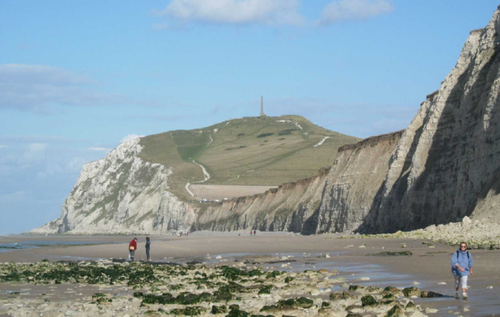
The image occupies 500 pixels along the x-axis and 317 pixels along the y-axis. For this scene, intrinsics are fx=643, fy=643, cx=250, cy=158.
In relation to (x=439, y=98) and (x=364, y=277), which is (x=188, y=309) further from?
(x=439, y=98)

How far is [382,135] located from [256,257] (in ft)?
105

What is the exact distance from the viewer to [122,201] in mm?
148500

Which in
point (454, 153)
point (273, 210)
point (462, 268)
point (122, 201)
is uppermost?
point (122, 201)

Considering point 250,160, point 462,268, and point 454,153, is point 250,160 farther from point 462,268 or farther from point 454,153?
point 462,268

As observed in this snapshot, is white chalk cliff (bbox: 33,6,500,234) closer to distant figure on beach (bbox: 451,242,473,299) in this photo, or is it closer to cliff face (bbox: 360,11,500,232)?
cliff face (bbox: 360,11,500,232)

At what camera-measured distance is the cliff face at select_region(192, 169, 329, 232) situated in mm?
69500

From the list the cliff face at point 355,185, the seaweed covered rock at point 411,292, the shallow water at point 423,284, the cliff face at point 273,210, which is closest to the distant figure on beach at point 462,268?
the shallow water at point 423,284

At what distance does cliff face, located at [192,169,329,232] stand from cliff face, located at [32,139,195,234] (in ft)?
37.4

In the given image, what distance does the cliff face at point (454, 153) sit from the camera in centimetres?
3366

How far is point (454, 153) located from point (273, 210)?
4534cm

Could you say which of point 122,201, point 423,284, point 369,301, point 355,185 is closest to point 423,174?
point 355,185

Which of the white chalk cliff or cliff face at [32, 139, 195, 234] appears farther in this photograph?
cliff face at [32, 139, 195, 234]

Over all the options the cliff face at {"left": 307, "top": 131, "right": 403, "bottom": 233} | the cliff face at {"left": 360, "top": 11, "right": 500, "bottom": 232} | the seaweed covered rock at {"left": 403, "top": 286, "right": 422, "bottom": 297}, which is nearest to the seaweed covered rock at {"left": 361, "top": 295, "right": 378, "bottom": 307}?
the seaweed covered rock at {"left": 403, "top": 286, "right": 422, "bottom": 297}

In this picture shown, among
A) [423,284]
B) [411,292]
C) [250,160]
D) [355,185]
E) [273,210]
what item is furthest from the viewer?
[250,160]
